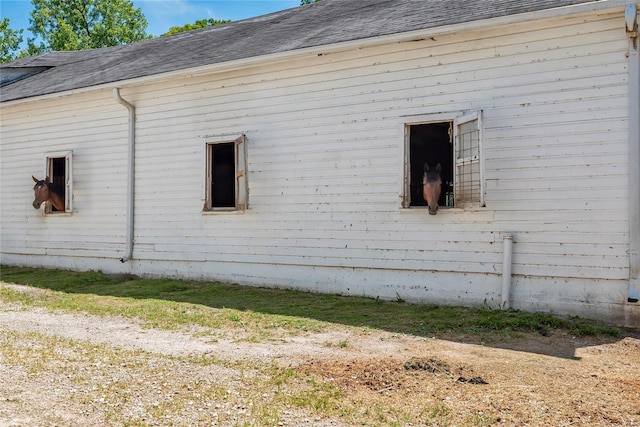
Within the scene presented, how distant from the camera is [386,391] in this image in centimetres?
453

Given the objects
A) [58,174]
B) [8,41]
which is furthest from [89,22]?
[58,174]

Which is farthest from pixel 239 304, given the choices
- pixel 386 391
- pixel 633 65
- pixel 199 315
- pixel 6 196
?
pixel 6 196

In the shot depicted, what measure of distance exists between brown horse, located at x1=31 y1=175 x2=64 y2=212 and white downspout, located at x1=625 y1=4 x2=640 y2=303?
10.8m

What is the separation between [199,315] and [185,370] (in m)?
2.76

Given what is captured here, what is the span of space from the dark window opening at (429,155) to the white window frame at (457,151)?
728 millimetres

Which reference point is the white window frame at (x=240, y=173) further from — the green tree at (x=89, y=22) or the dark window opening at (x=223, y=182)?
the green tree at (x=89, y=22)

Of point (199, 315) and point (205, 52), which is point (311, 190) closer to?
point (199, 315)

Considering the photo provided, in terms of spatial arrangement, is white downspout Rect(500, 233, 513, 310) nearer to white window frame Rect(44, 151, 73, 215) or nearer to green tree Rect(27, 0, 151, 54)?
white window frame Rect(44, 151, 73, 215)

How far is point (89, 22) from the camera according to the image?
123 ft

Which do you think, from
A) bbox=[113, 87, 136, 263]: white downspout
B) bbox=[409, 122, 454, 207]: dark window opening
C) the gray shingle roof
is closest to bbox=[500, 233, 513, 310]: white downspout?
bbox=[409, 122, 454, 207]: dark window opening

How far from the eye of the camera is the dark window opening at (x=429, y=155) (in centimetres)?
1004

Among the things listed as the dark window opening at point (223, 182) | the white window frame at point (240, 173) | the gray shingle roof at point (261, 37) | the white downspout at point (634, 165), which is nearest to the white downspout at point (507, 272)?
the white downspout at point (634, 165)

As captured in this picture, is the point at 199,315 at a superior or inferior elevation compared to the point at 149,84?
inferior

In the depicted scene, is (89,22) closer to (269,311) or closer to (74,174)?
(74,174)
